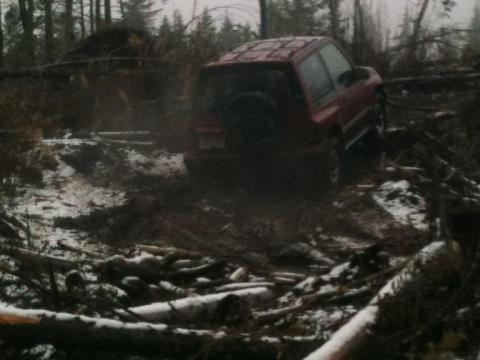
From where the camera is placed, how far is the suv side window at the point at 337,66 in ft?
33.2

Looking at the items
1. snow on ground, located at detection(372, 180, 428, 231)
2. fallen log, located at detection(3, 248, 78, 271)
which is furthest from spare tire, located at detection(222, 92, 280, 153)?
fallen log, located at detection(3, 248, 78, 271)

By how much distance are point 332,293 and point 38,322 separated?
2159 millimetres

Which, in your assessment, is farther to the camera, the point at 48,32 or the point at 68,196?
the point at 48,32

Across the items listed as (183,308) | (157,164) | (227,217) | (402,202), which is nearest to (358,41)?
(157,164)

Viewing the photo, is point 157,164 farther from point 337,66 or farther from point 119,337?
point 119,337

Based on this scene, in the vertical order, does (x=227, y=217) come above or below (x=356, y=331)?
below

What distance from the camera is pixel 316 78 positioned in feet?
31.5

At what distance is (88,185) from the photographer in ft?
33.5

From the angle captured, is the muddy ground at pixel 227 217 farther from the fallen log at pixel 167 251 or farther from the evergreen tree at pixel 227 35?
the evergreen tree at pixel 227 35

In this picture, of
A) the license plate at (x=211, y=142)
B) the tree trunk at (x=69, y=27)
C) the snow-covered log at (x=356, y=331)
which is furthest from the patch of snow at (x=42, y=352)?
the tree trunk at (x=69, y=27)

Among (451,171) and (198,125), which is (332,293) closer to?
(451,171)

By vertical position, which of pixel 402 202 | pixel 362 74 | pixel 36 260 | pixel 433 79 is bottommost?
pixel 402 202

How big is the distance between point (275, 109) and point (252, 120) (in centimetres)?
32

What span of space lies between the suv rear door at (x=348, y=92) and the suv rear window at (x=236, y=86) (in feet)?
3.63
